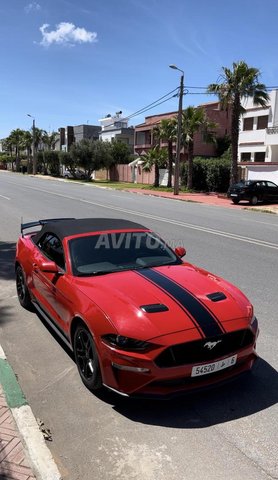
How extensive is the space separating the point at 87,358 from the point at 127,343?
677 mm

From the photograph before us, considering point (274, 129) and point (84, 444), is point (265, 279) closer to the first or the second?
point (84, 444)

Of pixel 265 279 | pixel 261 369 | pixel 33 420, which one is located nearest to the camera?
pixel 33 420

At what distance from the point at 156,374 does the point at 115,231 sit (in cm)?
209

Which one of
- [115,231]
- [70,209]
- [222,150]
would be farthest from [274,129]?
[115,231]

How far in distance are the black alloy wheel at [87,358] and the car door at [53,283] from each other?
0.99ft

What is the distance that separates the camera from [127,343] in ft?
11.0

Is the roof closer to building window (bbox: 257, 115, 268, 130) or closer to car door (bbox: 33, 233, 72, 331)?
car door (bbox: 33, 233, 72, 331)

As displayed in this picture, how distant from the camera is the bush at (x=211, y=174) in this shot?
114ft

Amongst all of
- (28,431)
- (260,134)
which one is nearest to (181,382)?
(28,431)

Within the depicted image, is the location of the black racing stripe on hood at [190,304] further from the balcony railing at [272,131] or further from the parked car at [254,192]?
the balcony railing at [272,131]

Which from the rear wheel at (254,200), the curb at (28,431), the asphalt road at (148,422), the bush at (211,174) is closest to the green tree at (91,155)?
the bush at (211,174)

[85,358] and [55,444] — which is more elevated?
[85,358]

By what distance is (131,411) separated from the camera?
3584 millimetres

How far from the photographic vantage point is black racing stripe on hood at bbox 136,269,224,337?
138 inches
